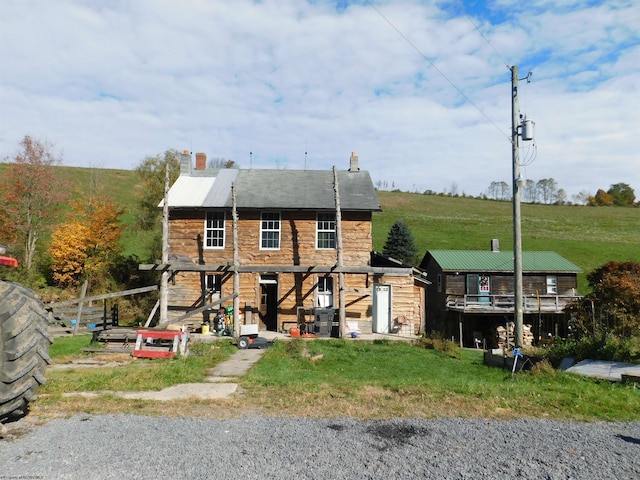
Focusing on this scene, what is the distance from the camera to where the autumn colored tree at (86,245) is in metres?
27.9

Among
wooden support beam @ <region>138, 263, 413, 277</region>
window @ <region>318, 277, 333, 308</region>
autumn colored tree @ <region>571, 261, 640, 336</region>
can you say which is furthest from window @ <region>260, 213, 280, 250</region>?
autumn colored tree @ <region>571, 261, 640, 336</region>

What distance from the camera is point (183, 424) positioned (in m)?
5.55

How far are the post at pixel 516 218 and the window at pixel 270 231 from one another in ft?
37.1

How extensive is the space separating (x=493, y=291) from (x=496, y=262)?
2.18 metres

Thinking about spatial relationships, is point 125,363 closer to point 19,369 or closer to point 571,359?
point 19,369

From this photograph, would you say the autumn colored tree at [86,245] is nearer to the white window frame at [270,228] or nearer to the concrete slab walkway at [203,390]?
the white window frame at [270,228]

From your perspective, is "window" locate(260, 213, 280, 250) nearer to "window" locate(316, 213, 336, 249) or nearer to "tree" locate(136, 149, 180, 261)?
"window" locate(316, 213, 336, 249)

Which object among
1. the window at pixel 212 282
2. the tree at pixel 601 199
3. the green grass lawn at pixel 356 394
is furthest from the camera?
the tree at pixel 601 199

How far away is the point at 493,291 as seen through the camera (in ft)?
97.8

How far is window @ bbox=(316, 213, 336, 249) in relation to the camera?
2142cm

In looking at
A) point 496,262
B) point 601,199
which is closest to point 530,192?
point 601,199

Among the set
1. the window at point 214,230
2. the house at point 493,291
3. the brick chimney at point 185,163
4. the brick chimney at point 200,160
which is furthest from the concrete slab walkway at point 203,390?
the house at point 493,291

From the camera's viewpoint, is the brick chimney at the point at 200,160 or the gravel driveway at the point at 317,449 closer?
the gravel driveway at the point at 317,449

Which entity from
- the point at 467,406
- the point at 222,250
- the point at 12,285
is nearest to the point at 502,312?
the point at 222,250
